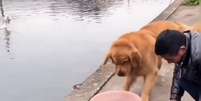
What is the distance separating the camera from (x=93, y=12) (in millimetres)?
13922

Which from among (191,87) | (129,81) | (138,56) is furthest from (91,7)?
(191,87)

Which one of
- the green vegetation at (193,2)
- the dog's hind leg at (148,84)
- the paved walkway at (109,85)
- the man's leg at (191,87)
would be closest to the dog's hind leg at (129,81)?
the dog's hind leg at (148,84)

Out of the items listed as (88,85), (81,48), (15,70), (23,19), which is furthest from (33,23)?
(88,85)

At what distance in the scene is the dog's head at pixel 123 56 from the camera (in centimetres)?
475

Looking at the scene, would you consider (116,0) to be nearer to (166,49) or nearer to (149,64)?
(149,64)

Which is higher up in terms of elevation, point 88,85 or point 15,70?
point 88,85

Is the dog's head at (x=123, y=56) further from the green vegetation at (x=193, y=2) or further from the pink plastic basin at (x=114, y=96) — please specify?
the green vegetation at (x=193, y=2)

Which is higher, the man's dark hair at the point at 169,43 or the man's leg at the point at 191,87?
the man's dark hair at the point at 169,43

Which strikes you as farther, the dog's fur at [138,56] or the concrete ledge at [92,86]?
the concrete ledge at [92,86]

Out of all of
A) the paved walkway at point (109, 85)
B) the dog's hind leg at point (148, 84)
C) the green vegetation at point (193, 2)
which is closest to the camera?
the dog's hind leg at point (148, 84)

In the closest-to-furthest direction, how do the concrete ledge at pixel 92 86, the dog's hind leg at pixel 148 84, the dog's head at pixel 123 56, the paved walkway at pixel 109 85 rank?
the dog's head at pixel 123 56
the dog's hind leg at pixel 148 84
the paved walkway at pixel 109 85
the concrete ledge at pixel 92 86

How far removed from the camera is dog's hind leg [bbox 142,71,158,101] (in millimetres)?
5414

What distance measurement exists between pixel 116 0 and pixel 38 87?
8.98 metres

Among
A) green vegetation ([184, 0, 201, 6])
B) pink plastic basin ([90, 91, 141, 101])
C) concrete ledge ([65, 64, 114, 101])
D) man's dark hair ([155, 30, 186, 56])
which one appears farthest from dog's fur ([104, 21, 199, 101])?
green vegetation ([184, 0, 201, 6])
